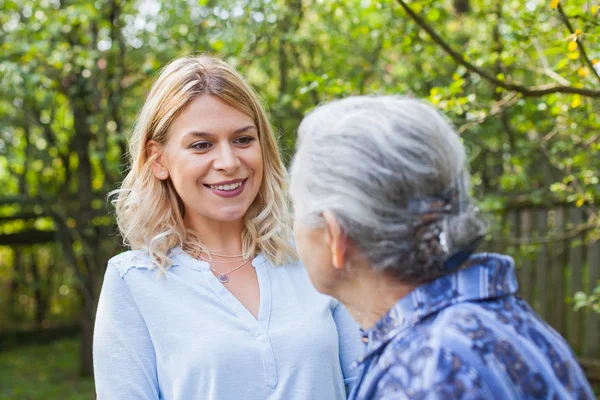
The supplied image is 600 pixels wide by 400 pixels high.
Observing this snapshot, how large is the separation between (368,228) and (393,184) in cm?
10

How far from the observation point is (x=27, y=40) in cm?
474

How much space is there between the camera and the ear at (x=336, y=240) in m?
1.32

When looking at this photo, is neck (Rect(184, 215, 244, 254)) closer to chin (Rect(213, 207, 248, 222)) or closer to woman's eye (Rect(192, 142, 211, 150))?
chin (Rect(213, 207, 248, 222))

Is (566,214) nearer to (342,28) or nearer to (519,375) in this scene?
(342,28)

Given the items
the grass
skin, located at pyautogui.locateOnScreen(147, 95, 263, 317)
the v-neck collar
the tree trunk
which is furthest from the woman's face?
the grass

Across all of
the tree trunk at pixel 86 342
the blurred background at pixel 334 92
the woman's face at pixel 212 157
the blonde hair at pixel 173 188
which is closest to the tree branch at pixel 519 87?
the blurred background at pixel 334 92

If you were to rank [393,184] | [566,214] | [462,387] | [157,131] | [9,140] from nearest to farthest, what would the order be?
[462,387] → [393,184] → [157,131] → [566,214] → [9,140]

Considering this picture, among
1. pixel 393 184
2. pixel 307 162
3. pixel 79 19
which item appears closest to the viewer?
pixel 393 184

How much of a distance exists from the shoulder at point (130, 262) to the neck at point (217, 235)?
20 centimetres

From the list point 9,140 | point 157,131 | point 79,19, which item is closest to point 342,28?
point 79,19

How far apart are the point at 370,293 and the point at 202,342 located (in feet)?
2.07

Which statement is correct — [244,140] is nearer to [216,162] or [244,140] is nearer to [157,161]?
[216,162]

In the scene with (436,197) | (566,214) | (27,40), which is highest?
(27,40)

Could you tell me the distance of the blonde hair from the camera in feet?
6.70
